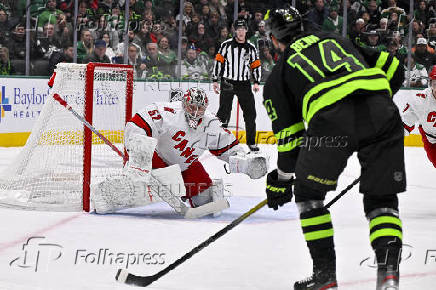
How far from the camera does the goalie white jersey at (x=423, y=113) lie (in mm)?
4367

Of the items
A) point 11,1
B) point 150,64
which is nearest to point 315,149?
point 11,1

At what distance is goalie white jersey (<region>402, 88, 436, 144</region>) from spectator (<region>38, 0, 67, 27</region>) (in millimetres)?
4665

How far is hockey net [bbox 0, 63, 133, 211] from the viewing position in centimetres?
420

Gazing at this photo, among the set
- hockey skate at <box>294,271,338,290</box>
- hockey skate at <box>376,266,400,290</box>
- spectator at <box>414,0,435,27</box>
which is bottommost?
hockey skate at <box>294,271,338,290</box>

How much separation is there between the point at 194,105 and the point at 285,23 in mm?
1545

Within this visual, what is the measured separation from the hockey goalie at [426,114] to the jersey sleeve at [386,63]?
74.2 inches

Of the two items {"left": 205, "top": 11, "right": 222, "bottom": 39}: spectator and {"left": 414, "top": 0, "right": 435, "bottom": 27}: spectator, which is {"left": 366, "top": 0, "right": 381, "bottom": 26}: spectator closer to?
{"left": 414, "top": 0, "right": 435, "bottom": 27}: spectator

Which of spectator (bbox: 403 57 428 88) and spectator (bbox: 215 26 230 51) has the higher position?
spectator (bbox: 215 26 230 51)

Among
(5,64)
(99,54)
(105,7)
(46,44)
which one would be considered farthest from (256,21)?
(5,64)

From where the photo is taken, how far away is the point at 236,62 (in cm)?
802

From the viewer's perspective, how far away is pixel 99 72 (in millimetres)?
4434

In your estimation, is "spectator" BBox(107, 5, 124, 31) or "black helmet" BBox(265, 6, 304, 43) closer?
"black helmet" BBox(265, 6, 304, 43)

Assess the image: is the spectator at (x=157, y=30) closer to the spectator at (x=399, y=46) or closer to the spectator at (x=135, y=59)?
the spectator at (x=135, y=59)

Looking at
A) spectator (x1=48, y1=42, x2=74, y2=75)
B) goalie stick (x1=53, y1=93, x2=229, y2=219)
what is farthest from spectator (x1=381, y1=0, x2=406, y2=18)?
goalie stick (x1=53, y1=93, x2=229, y2=219)
